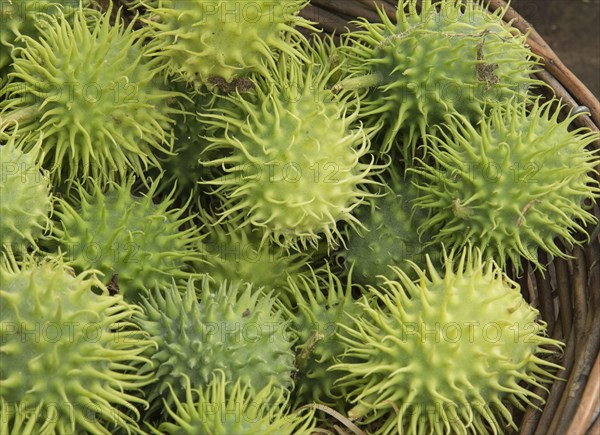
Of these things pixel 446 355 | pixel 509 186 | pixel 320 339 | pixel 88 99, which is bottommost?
pixel 320 339

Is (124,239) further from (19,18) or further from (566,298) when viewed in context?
(566,298)

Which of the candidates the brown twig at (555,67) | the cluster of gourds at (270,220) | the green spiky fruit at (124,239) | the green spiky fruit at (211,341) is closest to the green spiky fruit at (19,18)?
the cluster of gourds at (270,220)

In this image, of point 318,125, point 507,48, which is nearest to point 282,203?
point 318,125

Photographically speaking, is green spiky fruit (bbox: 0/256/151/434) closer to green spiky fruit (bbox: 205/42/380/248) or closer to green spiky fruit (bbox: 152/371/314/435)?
green spiky fruit (bbox: 152/371/314/435)

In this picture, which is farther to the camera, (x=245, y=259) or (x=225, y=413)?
(x=245, y=259)

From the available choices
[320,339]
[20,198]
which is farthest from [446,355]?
[20,198]

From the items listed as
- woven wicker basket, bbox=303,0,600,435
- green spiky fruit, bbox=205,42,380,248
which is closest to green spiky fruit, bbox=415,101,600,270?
woven wicker basket, bbox=303,0,600,435

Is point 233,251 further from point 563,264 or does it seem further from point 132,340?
point 563,264

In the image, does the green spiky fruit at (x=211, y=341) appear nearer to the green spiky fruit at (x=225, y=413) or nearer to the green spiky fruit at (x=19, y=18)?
the green spiky fruit at (x=225, y=413)

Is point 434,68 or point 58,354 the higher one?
point 434,68
